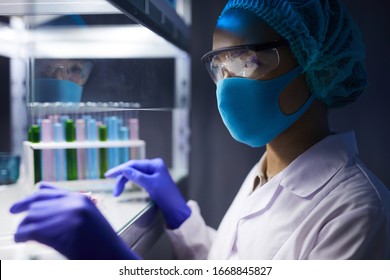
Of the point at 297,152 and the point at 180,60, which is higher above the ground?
the point at 180,60

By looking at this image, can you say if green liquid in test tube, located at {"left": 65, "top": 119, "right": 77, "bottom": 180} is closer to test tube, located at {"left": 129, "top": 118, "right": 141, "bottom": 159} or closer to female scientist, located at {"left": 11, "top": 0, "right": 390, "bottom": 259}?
test tube, located at {"left": 129, "top": 118, "right": 141, "bottom": 159}

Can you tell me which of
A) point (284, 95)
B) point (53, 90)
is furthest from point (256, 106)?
point (53, 90)

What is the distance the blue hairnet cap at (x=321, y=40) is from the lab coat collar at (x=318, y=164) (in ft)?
0.40

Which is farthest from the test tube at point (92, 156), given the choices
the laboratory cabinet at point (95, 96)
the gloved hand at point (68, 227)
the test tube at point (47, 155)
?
the gloved hand at point (68, 227)

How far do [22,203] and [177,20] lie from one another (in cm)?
97

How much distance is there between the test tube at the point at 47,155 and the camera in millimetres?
1183

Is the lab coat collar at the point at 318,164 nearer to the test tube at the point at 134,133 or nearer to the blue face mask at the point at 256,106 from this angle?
the blue face mask at the point at 256,106

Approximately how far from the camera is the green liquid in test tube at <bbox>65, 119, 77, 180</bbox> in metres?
1.25

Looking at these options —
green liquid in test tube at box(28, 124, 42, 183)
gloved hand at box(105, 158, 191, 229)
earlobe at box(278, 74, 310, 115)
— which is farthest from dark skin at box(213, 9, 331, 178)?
green liquid in test tube at box(28, 124, 42, 183)

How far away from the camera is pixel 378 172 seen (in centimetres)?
106

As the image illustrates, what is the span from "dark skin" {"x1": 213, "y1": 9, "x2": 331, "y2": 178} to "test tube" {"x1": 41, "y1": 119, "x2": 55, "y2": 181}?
624mm

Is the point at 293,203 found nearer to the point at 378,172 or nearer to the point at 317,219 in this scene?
the point at 317,219

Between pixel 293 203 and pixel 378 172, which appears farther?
pixel 378 172
